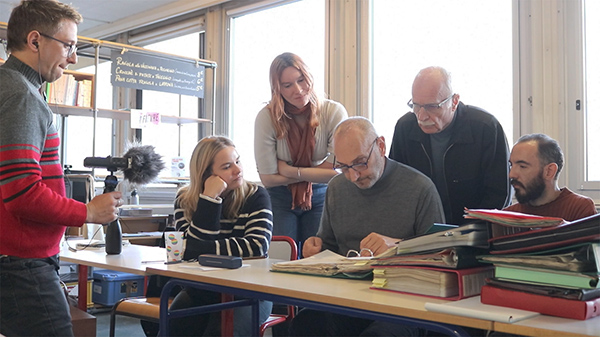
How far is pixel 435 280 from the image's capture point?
146 centimetres

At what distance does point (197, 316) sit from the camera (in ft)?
7.49

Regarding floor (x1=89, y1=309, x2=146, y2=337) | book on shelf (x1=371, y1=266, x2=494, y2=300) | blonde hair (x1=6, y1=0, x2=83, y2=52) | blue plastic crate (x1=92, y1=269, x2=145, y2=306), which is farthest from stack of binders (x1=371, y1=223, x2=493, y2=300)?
blue plastic crate (x1=92, y1=269, x2=145, y2=306)

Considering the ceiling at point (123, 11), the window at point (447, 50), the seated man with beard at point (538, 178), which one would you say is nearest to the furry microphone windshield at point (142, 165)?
the seated man with beard at point (538, 178)

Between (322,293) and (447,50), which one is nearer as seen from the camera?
(322,293)

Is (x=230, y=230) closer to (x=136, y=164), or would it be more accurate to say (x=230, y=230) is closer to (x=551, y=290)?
(x=136, y=164)

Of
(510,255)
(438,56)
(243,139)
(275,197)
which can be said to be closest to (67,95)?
(243,139)

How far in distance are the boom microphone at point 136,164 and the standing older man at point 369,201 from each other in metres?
0.71

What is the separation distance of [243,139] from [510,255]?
4804 millimetres

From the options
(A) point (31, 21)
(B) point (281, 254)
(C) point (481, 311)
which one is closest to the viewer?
(C) point (481, 311)

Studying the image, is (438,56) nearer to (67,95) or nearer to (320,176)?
(320,176)

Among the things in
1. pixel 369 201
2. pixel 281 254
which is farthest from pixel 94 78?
pixel 369 201

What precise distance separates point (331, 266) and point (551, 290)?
689 mm

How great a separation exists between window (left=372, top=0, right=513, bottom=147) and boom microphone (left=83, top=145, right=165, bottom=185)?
1679 mm

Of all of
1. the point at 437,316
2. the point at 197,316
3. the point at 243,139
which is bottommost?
the point at 197,316
